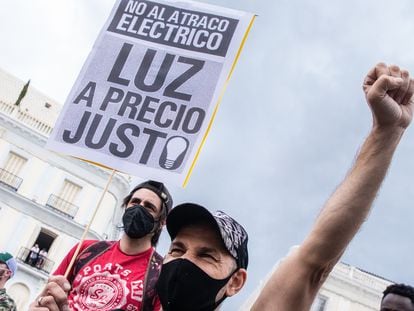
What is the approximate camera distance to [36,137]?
30.0 metres

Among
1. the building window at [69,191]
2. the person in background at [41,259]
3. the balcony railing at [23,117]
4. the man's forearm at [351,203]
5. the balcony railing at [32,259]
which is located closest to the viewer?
the man's forearm at [351,203]

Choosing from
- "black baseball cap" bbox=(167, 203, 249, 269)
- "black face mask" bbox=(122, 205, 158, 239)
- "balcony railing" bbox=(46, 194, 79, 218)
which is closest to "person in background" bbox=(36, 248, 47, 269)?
"balcony railing" bbox=(46, 194, 79, 218)

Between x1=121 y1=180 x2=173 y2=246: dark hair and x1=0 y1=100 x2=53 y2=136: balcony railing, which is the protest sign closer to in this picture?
x1=121 y1=180 x2=173 y2=246: dark hair

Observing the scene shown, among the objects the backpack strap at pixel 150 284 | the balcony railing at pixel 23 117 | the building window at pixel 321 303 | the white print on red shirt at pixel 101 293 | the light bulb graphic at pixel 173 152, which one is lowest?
the white print on red shirt at pixel 101 293

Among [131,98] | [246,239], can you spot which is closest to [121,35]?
[131,98]

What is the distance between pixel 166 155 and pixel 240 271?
97 cm

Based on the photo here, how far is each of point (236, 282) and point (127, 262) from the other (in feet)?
3.96

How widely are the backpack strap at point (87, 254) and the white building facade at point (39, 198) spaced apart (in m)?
25.4

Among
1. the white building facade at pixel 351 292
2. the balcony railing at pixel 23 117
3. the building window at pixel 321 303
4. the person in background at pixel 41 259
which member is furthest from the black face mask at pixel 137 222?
the balcony railing at pixel 23 117

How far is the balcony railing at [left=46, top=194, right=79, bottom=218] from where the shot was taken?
2966 cm

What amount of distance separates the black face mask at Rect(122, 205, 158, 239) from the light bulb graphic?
0.50m

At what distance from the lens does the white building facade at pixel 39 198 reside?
27781 millimetres

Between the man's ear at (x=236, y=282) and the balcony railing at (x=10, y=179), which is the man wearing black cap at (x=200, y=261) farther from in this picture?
the balcony railing at (x=10, y=179)

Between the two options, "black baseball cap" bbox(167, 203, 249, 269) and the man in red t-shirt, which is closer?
"black baseball cap" bbox(167, 203, 249, 269)
